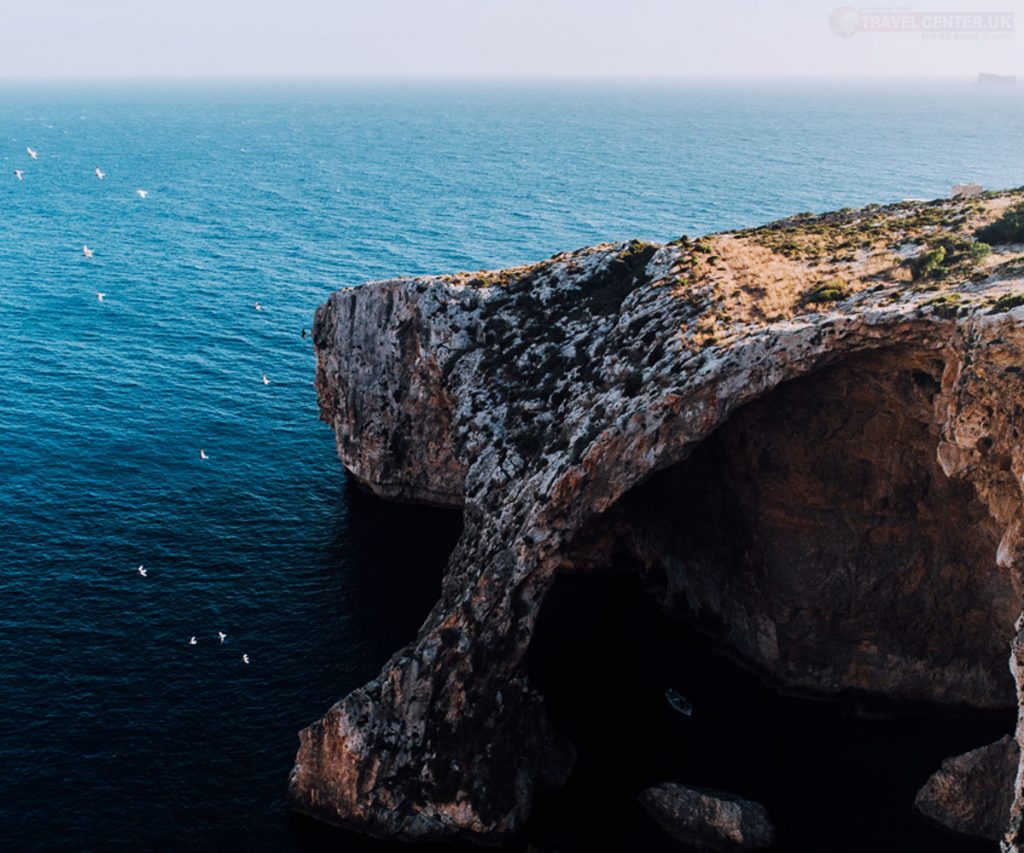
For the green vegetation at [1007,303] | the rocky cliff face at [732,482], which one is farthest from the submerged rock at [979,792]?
the green vegetation at [1007,303]

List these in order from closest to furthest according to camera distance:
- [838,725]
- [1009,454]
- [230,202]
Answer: [1009,454], [838,725], [230,202]

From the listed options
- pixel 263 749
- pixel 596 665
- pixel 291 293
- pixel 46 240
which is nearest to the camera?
pixel 263 749

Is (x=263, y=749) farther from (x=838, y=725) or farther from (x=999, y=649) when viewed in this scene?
(x=999, y=649)

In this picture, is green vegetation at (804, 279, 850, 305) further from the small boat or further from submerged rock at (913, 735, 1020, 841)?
submerged rock at (913, 735, 1020, 841)

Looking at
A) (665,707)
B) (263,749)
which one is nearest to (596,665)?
(665,707)

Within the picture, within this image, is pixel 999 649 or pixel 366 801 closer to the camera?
pixel 366 801

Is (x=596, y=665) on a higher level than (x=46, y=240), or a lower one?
lower

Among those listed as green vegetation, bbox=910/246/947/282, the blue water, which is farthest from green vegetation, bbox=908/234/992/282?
the blue water
